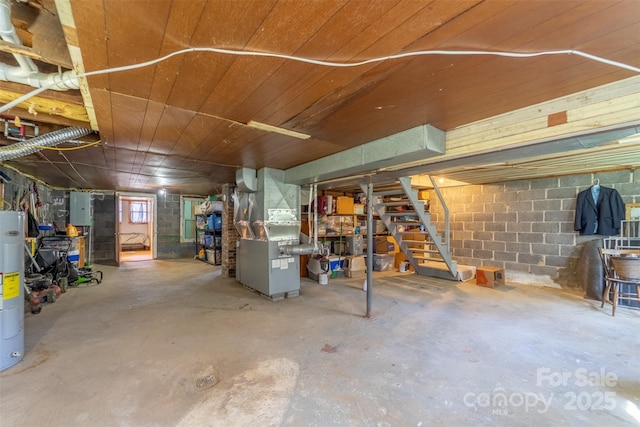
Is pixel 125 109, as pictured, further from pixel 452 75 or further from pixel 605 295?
pixel 605 295

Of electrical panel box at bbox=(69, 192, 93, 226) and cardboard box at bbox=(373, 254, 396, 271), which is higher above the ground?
electrical panel box at bbox=(69, 192, 93, 226)

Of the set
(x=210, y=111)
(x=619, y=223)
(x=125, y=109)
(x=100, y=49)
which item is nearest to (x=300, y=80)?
(x=210, y=111)

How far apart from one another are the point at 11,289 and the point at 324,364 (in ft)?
8.76

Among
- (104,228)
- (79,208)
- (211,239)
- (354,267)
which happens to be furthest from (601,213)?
(104,228)

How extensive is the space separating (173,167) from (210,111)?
8.83ft

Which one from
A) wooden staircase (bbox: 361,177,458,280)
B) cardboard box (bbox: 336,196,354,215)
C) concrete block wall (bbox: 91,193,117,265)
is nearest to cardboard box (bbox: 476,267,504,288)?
wooden staircase (bbox: 361,177,458,280)

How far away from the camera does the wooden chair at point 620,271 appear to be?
11.4 ft

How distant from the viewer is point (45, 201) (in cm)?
605

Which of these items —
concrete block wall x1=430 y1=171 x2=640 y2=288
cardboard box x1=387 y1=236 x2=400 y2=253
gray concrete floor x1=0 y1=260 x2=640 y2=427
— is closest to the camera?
gray concrete floor x1=0 y1=260 x2=640 y2=427

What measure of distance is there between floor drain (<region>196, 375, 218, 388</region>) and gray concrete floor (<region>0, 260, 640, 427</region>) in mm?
15

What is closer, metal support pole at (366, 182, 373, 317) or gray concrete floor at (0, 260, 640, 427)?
gray concrete floor at (0, 260, 640, 427)

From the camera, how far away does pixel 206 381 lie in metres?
2.08

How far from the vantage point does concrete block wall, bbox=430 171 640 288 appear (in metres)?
4.73

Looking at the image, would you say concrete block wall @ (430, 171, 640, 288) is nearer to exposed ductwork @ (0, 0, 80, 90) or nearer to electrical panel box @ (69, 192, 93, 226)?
→ exposed ductwork @ (0, 0, 80, 90)
